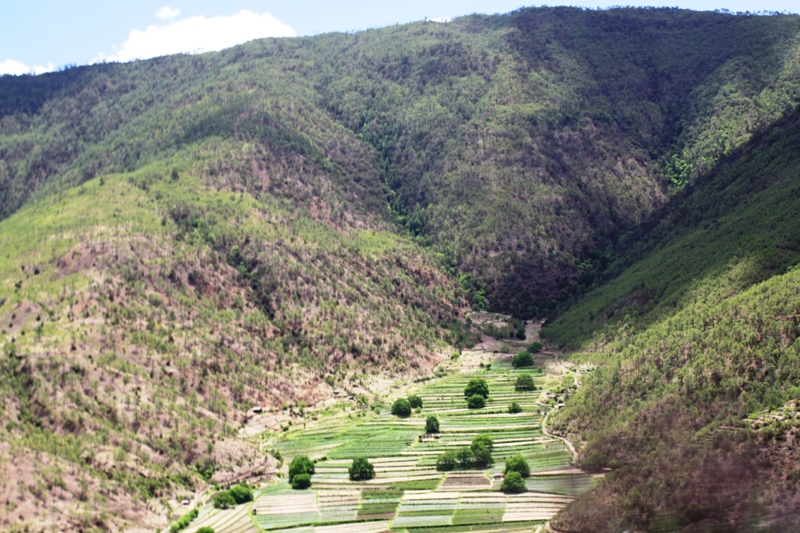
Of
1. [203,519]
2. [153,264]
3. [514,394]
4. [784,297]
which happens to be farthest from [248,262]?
[784,297]

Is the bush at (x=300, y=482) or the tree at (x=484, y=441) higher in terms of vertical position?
Result: the tree at (x=484, y=441)

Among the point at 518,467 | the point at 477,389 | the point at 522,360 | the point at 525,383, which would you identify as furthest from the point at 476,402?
the point at 518,467

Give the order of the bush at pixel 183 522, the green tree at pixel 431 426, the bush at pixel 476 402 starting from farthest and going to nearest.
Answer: the bush at pixel 476 402, the green tree at pixel 431 426, the bush at pixel 183 522

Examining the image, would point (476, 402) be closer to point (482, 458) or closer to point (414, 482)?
point (482, 458)

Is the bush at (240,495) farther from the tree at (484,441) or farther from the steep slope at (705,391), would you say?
the steep slope at (705,391)

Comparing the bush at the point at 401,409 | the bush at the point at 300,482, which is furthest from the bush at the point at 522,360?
the bush at the point at 300,482

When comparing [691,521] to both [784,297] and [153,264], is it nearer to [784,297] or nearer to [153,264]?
[784,297]

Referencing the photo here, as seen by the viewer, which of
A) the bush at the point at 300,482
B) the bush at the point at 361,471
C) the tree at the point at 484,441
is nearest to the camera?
the bush at the point at 300,482
